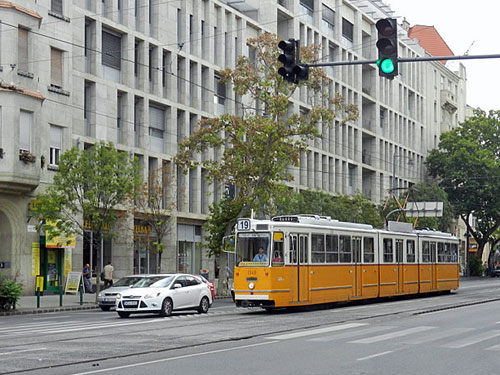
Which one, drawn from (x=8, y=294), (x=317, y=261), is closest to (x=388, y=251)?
(x=317, y=261)

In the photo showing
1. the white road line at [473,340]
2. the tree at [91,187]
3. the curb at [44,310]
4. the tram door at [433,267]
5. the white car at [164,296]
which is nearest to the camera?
the white road line at [473,340]

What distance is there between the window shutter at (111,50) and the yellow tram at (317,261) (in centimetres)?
1878

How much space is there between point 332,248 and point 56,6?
66.8 ft

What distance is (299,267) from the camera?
2833cm

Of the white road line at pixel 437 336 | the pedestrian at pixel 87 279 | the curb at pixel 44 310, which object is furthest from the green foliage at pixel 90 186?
the white road line at pixel 437 336

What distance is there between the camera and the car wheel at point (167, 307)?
87.9 ft

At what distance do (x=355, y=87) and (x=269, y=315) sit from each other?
53194 millimetres

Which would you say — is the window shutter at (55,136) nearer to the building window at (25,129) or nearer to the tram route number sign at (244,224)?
the building window at (25,129)

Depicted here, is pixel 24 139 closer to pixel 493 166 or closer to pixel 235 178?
pixel 235 178

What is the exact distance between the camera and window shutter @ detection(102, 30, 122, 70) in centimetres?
4672

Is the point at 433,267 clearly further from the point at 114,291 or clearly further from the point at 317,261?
the point at 114,291

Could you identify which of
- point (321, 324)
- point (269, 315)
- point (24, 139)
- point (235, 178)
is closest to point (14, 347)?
point (321, 324)

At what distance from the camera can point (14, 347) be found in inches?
666

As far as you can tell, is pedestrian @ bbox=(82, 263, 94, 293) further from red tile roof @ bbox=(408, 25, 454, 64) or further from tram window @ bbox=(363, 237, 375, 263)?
red tile roof @ bbox=(408, 25, 454, 64)
